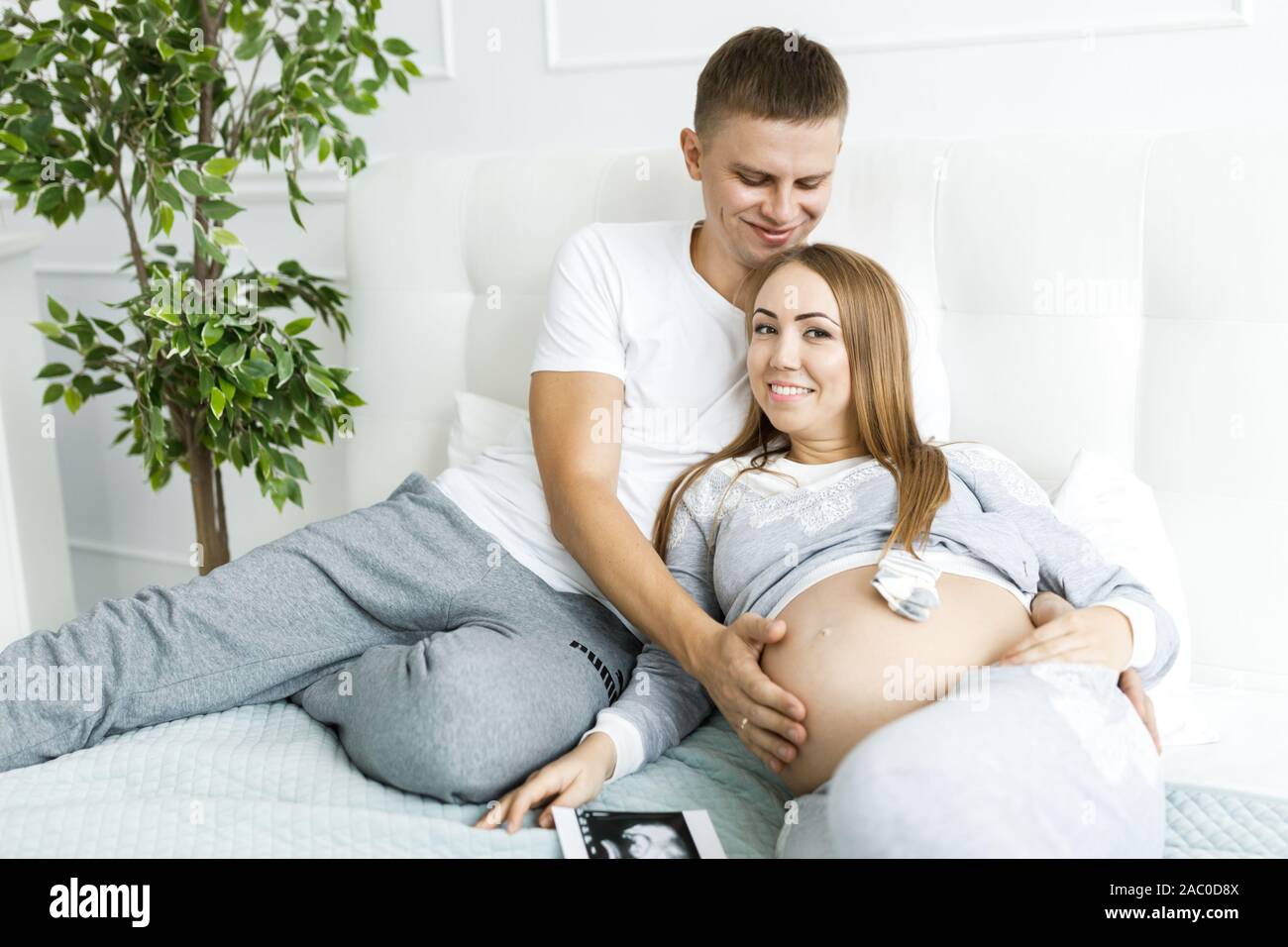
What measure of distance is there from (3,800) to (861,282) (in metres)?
1.18

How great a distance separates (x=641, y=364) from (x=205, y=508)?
1031 millimetres

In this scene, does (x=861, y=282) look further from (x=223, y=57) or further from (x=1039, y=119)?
(x=223, y=57)

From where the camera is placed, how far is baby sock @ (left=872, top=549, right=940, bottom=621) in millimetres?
1221

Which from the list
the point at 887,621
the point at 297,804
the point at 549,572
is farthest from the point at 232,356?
the point at 887,621

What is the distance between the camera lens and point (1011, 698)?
1065 millimetres

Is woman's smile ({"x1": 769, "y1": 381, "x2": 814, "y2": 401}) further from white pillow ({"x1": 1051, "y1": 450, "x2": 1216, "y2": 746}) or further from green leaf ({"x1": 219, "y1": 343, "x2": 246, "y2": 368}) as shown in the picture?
green leaf ({"x1": 219, "y1": 343, "x2": 246, "y2": 368})

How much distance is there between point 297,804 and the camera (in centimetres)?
122

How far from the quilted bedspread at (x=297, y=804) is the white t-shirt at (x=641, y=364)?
37 cm

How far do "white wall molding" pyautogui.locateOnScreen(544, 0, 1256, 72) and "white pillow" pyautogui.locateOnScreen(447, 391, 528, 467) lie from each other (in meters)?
0.75

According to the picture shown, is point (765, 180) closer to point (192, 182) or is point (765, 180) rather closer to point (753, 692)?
point (753, 692)

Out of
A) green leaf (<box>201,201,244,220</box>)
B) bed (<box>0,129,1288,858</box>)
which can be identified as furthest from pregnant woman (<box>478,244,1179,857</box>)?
green leaf (<box>201,201,244,220</box>)

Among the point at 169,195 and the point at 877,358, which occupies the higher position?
the point at 169,195

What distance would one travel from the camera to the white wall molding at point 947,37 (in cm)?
177

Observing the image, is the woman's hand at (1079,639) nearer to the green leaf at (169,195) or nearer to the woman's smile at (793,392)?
the woman's smile at (793,392)
